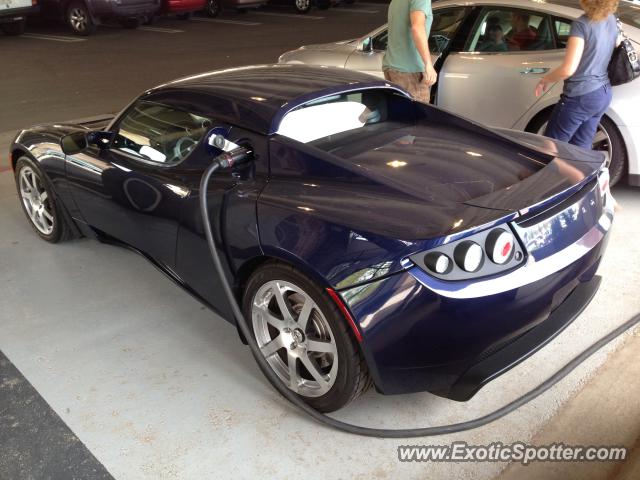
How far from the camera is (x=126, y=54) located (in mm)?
12047

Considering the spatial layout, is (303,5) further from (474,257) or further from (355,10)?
(474,257)

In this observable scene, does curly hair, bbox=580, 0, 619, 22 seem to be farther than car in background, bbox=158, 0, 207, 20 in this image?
No

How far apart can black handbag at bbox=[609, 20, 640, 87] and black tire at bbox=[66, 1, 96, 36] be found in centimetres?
→ 1210

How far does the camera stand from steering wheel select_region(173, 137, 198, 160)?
3316 millimetres

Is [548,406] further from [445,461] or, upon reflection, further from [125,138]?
[125,138]

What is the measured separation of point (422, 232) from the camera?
8.02 ft

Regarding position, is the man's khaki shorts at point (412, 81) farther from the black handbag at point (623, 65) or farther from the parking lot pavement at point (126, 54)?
the parking lot pavement at point (126, 54)

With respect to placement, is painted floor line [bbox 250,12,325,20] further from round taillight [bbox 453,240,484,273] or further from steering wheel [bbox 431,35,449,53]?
round taillight [bbox 453,240,484,273]

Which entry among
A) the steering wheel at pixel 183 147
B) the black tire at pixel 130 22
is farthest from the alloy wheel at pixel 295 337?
the black tire at pixel 130 22

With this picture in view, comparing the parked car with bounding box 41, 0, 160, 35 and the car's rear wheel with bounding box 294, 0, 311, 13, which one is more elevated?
the parked car with bounding box 41, 0, 160, 35

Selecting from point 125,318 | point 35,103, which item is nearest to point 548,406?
point 125,318

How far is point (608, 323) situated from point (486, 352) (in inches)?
51.3

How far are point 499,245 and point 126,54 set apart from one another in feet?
36.1

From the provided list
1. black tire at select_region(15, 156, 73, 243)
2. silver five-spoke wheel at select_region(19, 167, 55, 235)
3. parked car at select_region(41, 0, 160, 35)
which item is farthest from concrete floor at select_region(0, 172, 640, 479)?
parked car at select_region(41, 0, 160, 35)
